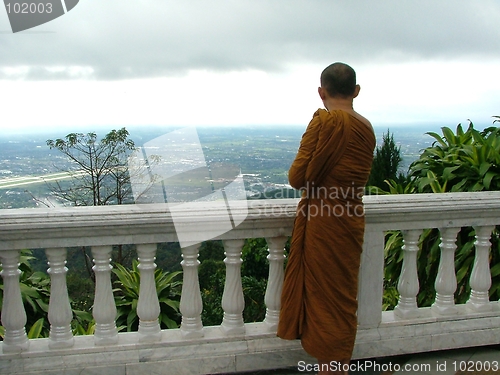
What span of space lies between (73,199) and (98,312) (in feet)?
11.6

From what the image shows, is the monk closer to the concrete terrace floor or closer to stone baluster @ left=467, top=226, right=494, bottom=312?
the concrete terrace floor

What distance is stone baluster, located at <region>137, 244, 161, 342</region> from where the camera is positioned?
2518mm

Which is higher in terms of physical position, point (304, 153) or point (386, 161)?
point (304, 153)

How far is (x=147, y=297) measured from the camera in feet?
8.38

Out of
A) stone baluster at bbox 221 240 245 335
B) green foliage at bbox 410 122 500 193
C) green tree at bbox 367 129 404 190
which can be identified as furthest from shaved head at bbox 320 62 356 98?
green tree at bbox 367 129 404 190

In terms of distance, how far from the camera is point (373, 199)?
8.95ft

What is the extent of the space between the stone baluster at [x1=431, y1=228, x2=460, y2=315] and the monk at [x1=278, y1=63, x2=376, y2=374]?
852 mm

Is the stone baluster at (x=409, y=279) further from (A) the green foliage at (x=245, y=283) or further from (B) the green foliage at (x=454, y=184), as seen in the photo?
(A) the green foliage at (x=245, y=283)

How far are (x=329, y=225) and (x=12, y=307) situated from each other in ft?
5.60

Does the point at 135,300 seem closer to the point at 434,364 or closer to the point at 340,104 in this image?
the point at 434,364

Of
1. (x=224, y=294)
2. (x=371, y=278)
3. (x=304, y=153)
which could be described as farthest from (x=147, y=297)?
(x=371, y=278)

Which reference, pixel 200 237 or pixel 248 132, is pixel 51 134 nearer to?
pixel 248 132

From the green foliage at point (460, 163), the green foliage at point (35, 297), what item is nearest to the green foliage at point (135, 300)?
the green foliage at point (35, 297)

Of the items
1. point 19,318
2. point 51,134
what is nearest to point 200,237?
point 19,318
